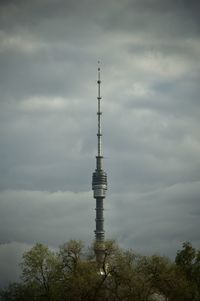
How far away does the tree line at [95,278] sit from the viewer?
10950 cm

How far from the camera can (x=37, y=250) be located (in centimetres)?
11356

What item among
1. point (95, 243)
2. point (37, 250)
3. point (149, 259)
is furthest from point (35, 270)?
point (149, 259)

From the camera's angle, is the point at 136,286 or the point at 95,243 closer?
the point at 136,286

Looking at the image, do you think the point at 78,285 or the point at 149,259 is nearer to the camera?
the point at 78,285

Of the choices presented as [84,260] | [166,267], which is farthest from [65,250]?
[166,267]

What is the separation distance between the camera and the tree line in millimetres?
109500

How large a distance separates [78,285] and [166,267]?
61.9ft

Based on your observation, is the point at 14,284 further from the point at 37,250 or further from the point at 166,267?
the point at 166,267

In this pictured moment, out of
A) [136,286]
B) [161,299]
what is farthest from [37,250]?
[161,299]

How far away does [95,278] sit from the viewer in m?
110

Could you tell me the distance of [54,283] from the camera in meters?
112

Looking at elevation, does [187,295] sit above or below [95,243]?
below

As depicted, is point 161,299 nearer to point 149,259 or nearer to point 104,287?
point 149,259

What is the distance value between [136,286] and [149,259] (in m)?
11.1
